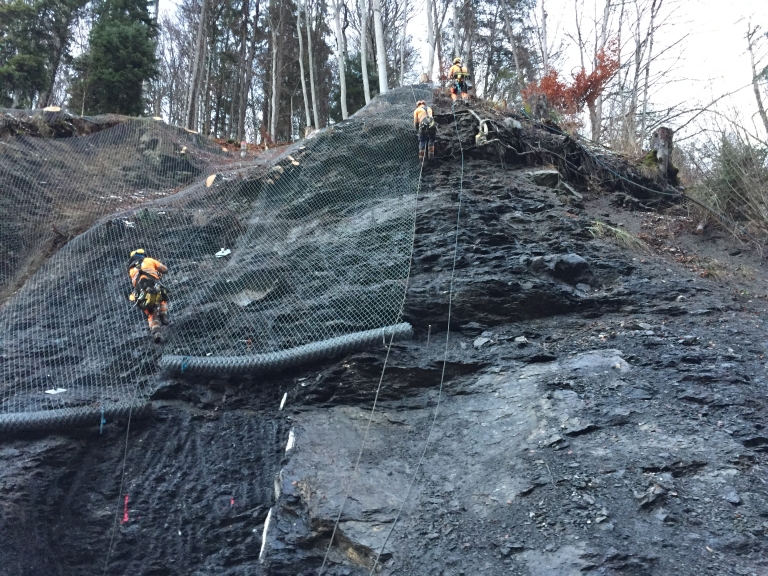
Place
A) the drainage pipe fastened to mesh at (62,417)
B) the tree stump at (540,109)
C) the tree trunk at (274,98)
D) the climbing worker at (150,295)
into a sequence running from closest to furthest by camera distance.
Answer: the drainage pipe fastened to mesh at (62,417), the climbing worker at (150,295), the tree stump at (540,109), the tree trunk at (274,98)

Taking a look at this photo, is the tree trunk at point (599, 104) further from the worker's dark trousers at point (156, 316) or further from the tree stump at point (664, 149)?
the worker's dark trousers at point (156, 316)

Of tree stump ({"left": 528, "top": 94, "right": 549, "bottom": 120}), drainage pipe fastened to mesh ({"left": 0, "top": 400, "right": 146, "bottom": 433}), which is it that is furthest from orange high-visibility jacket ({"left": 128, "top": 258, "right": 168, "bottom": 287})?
tree stump ({"left": 528, "top": 94, "right": 549, "bottom": 120})

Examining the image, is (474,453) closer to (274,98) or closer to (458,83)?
(458,83)

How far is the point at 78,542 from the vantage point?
430 centimetres

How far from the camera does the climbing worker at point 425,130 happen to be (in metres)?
7.94

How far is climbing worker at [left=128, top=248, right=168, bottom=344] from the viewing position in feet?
19.1

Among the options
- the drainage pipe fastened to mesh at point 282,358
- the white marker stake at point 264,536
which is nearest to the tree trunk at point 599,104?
the drainage pipe fastened to mesh at point 282,358

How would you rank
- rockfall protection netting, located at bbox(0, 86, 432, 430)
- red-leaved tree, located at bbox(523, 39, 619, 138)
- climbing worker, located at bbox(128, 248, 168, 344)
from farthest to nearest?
red-leaved tree, located at bbox(523, 39, 619, 138)
climbing worker, located at bbox(128, 248, 168, 344)
rockfall protection netting, located at bbox(0, 86, 432, 430)

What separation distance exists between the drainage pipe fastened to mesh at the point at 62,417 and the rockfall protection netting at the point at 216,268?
1 centimetres

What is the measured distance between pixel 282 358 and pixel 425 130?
14.2 feet

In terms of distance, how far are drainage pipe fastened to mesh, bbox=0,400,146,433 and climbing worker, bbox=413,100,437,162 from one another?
517 centimetres

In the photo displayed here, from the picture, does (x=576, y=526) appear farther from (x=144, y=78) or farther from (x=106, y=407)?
(x=144, y=78)

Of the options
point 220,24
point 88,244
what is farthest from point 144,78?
point 88,244

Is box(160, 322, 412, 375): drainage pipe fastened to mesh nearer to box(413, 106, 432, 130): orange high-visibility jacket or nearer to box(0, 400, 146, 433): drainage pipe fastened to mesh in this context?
box(0, 400, 146, 433): drainage pipe fastened to mesh
